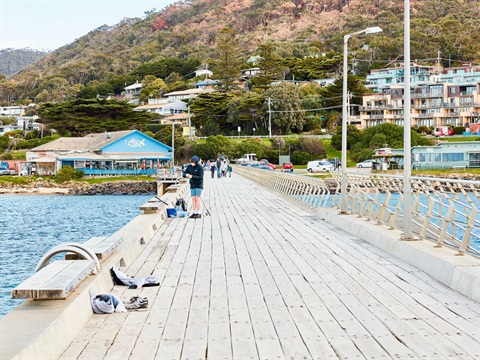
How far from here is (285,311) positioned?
7.16m

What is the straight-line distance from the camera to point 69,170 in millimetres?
83125

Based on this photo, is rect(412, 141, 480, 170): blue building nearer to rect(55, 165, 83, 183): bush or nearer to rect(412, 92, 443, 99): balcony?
rect(412, 92, 443, 99): balcony

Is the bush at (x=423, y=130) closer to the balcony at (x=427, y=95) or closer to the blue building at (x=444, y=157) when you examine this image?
the balcony at (x=427, y=95)

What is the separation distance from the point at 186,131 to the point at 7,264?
294 ft

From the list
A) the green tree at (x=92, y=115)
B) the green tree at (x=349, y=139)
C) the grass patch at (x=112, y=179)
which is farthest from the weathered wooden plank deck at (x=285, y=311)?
the green tree at (x=92, y=115)

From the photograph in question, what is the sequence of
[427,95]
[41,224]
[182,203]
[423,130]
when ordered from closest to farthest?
1. [182,203]
2. [41,224]
3. [423,130]
4. [427,95]

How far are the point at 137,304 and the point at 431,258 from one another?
4.08 metres

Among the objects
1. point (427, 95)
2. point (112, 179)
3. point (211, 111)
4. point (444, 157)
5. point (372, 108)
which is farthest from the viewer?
point (211, 111)

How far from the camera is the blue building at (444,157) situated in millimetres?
76188

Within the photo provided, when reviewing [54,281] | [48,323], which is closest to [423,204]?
[54,281]

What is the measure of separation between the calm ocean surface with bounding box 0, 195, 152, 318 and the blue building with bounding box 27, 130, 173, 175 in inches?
429

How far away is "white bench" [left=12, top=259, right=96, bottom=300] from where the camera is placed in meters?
6.34

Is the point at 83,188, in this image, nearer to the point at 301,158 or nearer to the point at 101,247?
the point at 301,158

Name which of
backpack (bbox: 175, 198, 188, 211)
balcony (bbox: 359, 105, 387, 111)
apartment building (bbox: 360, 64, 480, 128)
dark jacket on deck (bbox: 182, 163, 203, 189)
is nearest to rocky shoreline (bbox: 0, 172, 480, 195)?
balcony (bbox: 359, 105, 387, 111)
